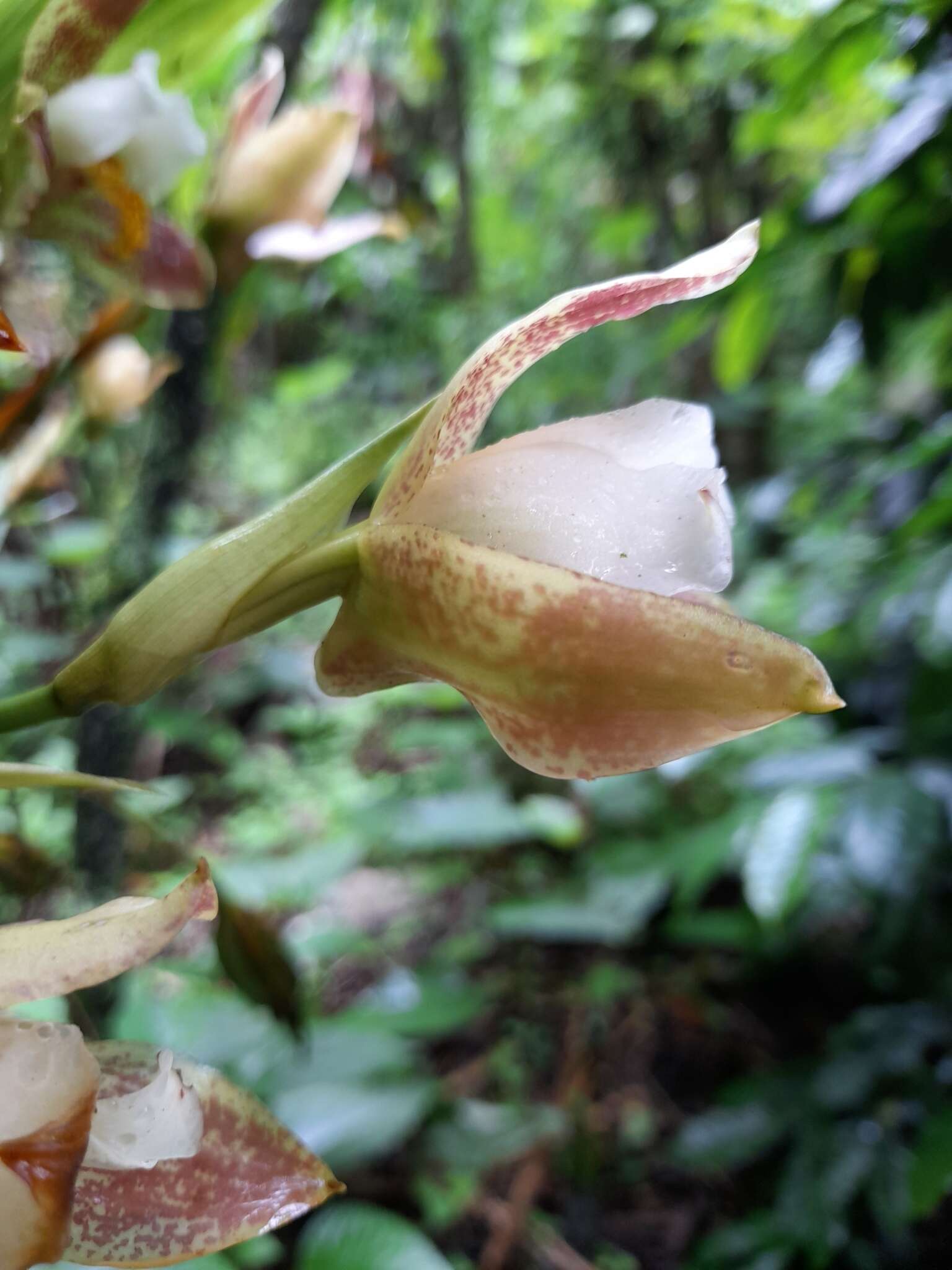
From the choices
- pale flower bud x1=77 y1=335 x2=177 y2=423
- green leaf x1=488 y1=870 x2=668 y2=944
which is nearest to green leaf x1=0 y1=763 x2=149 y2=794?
pale flower bud x1=77 y1=335 x2=177 y2=423

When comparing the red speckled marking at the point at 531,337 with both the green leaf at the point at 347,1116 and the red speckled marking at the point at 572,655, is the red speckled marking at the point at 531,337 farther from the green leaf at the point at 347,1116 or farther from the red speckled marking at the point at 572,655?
the green leaf at the point at 347,1116

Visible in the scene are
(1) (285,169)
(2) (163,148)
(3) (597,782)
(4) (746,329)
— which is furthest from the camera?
(3) (597,782)

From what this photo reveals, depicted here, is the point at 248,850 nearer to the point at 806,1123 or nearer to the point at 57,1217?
the point at 806,1123

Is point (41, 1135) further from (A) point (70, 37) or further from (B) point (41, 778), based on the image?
(A) point (70, 37)

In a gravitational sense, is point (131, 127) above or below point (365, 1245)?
above

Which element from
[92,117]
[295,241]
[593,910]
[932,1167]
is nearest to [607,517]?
[92,117]

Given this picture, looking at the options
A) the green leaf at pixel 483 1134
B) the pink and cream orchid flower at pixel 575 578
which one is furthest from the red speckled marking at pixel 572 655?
the green leaf at pixel 483 1134

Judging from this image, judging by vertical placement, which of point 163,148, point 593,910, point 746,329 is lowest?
point 593,910
